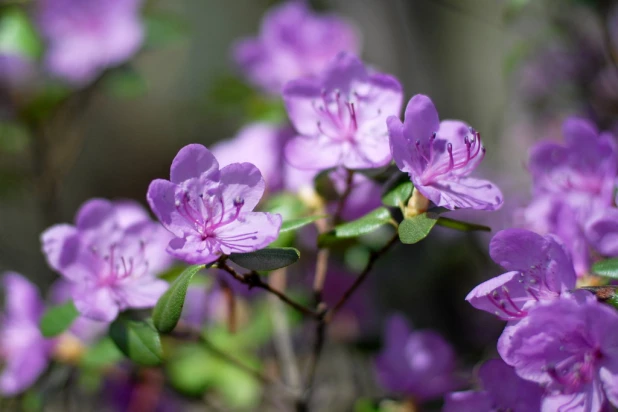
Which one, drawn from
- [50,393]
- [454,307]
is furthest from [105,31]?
[454,307]

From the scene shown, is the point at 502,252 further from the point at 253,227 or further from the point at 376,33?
the point at 376,33

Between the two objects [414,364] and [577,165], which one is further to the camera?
[414,364]

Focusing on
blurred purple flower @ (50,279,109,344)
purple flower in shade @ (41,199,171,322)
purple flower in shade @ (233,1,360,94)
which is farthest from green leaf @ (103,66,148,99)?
purple flower in shade @ (41,199,171,322)

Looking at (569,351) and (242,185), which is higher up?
(242,185)

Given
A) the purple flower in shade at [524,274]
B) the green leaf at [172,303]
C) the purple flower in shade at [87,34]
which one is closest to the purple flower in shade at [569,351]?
the purple flower in shade at [524,274]

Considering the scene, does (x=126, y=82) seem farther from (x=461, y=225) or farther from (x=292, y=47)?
(x=461, y=225)

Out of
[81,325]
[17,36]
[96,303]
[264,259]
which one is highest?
[17,36]

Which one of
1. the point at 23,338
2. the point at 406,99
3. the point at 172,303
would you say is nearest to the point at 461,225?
the point at 172,303
